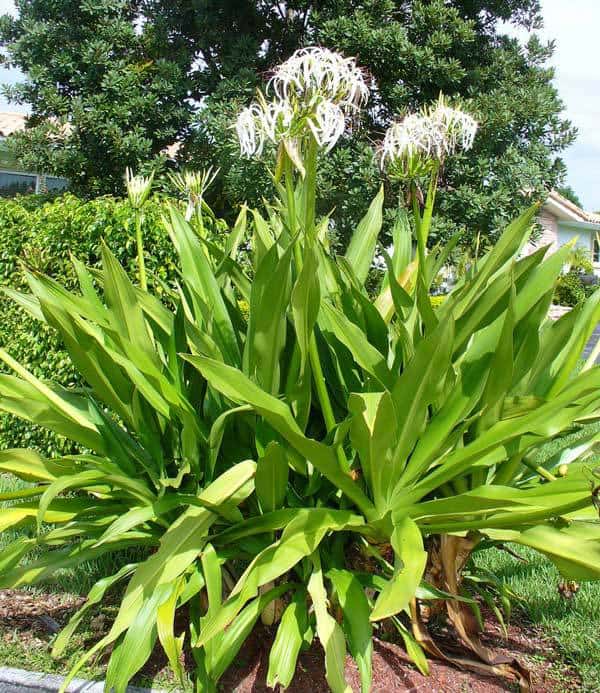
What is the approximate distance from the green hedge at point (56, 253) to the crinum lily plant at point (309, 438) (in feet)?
6.61

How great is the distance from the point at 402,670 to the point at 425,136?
6.10 feet

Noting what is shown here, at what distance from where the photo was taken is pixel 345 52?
949cm

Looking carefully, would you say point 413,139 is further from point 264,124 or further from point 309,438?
point 309,438

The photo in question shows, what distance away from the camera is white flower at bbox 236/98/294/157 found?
2.08m

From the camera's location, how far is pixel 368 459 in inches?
80.3

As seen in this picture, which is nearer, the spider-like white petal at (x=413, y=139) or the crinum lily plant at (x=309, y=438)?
the crinum lily plant at (x=309, y=438)

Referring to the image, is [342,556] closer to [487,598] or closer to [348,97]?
[487,598]

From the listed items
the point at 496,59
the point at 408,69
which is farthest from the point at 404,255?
the point at 496,59

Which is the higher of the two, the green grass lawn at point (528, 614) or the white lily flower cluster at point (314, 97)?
the white lily flower cluster at point (314, 97)

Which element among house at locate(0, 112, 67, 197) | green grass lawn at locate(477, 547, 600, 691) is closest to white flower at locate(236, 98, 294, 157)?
green grass lawn at locate(477, 547, 600, 691)

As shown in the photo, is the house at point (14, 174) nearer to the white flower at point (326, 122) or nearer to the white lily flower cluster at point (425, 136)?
the white lily flower cluster at point (425, 136)

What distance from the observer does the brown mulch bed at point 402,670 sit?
2.23 metres

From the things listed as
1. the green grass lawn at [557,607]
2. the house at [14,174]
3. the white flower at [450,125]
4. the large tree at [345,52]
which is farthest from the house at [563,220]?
the white flower at [450,125]

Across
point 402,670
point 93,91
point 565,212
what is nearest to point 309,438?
point 402,670
